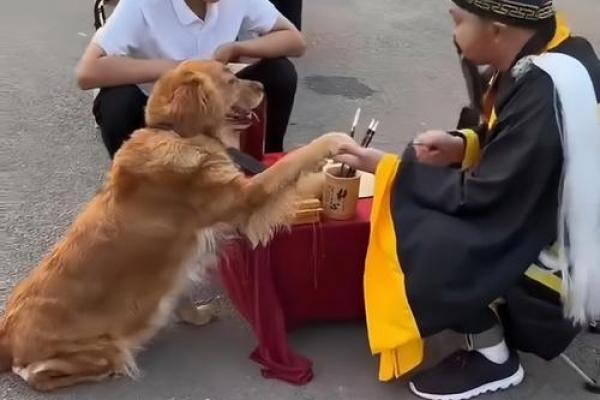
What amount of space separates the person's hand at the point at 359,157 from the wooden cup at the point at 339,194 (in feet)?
0.24

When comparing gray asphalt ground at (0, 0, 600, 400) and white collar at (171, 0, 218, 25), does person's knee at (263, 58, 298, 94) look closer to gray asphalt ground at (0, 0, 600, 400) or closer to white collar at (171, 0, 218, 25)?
white collar at (171, 0, 218, 25)

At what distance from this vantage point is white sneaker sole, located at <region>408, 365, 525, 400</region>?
3027 millimetres

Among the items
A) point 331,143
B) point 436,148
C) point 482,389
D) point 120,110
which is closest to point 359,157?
point 331,143

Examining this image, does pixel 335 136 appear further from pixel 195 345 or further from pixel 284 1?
pixel 284 1

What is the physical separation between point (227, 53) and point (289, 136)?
54.5 inches

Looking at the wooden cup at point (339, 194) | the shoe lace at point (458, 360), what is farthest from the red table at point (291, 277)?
the shoe lace at point (458, 360)

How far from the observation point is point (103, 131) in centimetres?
389

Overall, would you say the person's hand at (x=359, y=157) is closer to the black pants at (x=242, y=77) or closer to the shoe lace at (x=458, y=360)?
the shoe lace at (x=458, y=360)

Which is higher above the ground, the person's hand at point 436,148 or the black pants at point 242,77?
the person's hand at point 436,148

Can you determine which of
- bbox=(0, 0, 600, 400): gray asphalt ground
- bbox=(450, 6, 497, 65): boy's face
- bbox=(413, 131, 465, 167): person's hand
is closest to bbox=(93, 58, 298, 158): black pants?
bbox=(0, 0, 600, 400): gray asphalt ground

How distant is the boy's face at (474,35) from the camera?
283 cm

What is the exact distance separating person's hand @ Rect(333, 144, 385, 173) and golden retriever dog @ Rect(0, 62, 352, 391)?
42 millimetres

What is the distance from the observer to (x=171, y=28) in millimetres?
3645

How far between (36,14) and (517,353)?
4.93 meters
